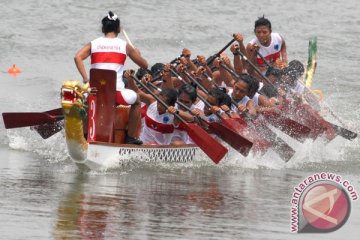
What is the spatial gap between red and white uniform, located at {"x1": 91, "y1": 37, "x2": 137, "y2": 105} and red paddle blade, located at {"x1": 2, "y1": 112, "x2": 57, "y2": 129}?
1.15 meters

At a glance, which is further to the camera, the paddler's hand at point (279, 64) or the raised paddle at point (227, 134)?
the paddler's hand at point (279, 64)

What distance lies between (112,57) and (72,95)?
4.12ft

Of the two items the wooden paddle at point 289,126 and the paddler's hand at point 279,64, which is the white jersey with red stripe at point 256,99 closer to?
the wooden paddle at point 289,126

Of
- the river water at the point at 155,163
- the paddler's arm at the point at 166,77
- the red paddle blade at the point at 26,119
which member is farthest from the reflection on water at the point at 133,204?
the paddler's arm at the point at 166,77

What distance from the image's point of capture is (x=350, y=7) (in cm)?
3078

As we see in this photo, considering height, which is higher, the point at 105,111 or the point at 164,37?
the point at 105,111

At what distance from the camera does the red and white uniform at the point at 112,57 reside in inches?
536

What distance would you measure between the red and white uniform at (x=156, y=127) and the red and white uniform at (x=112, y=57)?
1.04m

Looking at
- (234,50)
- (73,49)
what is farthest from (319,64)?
(234,50)

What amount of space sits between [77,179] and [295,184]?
2567 mm

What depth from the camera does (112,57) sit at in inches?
538

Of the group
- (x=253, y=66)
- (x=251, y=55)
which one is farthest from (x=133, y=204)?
(x=251, y=55)

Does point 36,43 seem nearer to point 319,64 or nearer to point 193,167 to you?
point 319,64

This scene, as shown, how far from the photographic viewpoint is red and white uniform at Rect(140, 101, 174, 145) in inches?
578
